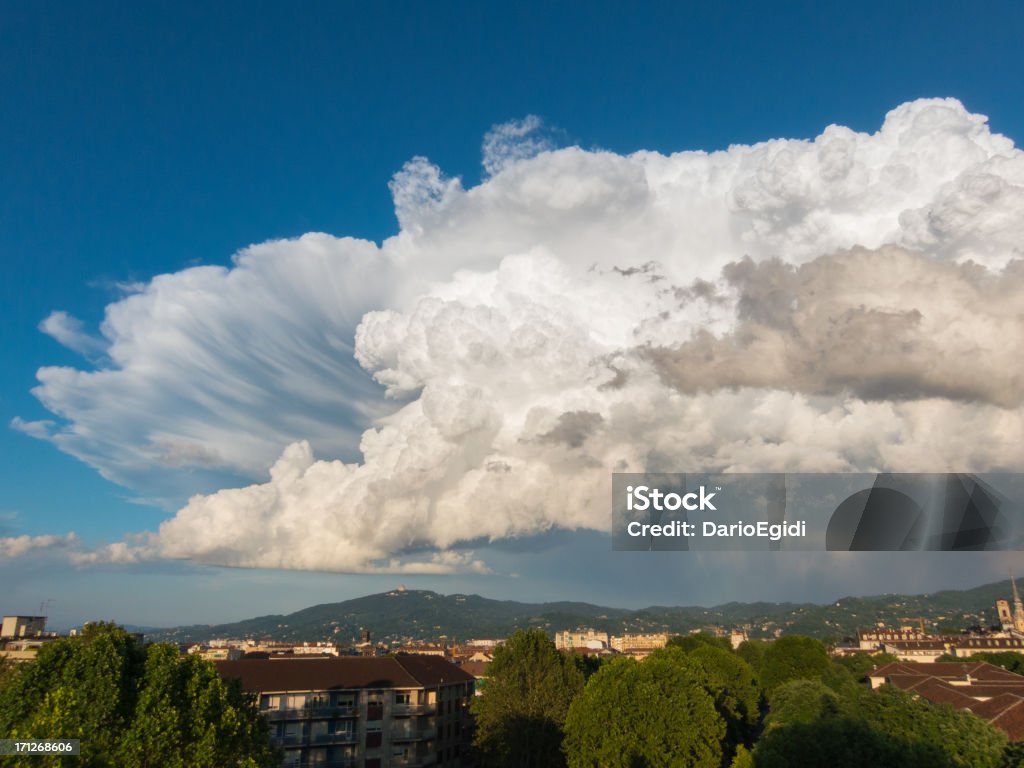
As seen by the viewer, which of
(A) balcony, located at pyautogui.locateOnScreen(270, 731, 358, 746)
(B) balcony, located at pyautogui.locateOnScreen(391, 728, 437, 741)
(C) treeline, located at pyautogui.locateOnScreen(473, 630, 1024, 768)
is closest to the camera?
(C) treeline, located at pyautogui.locateOnScreen(473, 630, 1024, 768)

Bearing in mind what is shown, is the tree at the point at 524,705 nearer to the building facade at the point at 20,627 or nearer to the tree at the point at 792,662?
the tree at the point at 792,662

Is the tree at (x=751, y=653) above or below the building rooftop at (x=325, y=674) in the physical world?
below

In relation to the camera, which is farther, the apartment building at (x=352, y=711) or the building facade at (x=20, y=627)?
the building facade at (x=20, y=627)

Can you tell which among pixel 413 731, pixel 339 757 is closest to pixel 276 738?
pixel 339 757

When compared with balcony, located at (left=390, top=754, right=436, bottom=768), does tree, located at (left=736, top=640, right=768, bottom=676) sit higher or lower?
lower

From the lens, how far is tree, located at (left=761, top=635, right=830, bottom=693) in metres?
103

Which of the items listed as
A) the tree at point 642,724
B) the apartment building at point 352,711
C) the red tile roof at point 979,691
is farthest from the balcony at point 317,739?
the red tile roof at point 979,691

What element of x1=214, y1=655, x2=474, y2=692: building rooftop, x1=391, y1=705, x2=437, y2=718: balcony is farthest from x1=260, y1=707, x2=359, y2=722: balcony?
x1=391, y1=705, x2=437, y2=718: balcony

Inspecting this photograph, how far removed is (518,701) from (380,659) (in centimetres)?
2204

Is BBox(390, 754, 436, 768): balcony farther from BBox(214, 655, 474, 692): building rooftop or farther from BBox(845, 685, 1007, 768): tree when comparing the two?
BBox(845, 685, 1007, 768): tree

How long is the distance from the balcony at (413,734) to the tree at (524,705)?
9.24 meters

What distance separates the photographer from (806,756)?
37.1 m

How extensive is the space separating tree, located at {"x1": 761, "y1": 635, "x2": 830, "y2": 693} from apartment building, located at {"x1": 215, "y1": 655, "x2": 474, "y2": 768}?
54142 millimetres

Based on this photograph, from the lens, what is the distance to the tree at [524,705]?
63219 mm
